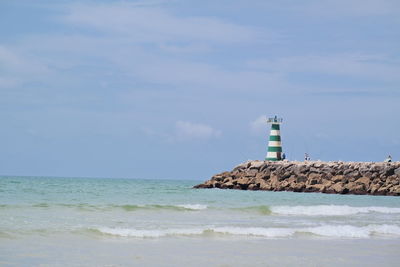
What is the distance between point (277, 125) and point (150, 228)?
3310 centimetres

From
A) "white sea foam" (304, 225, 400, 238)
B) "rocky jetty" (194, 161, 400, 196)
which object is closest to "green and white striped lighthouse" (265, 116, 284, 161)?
"rocky jetty" (194, 161, 400, 196)

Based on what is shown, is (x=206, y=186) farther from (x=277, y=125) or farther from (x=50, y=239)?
(x=50, y=239)

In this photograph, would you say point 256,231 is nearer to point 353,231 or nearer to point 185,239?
point 185,239

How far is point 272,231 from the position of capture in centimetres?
1447

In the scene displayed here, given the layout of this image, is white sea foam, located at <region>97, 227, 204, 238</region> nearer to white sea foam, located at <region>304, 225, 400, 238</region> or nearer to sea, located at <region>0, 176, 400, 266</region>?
sea, located at <region>0, 176, 400, 266</region>

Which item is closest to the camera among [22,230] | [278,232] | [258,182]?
[22,230]

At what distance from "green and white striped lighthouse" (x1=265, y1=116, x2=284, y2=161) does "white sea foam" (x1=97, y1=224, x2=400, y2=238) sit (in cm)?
3056

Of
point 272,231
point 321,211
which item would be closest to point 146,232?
point 272,231

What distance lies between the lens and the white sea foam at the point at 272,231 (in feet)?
44.7

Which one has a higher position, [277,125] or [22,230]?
[277,125]

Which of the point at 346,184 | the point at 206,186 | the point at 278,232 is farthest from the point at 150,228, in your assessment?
the point at 206,186

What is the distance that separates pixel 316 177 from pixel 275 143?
6208mm

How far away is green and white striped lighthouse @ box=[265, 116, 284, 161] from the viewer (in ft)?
153

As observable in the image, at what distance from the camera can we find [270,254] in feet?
37.0
